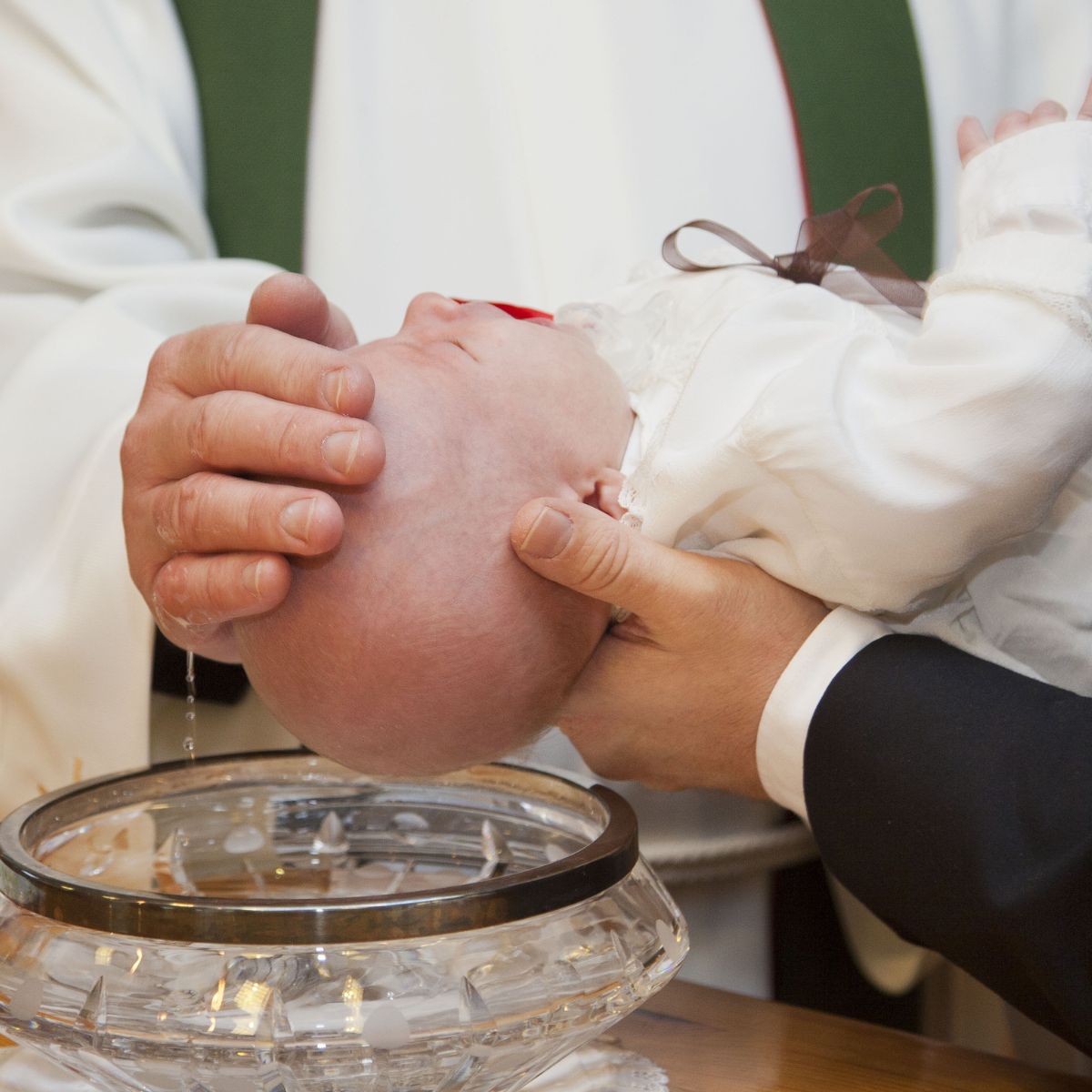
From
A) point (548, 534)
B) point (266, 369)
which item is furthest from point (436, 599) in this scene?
point (266, 369)

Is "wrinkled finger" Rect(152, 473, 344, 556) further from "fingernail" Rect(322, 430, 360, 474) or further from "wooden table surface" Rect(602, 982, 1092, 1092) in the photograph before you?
"wooden table surface" Rect(602, 982, 1092, 1092)

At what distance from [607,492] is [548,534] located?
17 cm

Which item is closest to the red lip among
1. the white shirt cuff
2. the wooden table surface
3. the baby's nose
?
the baby's nose

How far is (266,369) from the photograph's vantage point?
864mm

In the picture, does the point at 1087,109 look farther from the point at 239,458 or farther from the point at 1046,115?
the point at 239,458

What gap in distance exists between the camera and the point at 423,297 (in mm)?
1090

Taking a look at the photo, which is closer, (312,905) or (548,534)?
(312,905)

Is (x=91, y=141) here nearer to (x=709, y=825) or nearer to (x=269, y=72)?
(x=269, y=72)

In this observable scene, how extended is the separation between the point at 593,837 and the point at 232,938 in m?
0.29

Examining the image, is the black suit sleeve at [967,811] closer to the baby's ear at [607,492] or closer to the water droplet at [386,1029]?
the baby's ear at [607,492]

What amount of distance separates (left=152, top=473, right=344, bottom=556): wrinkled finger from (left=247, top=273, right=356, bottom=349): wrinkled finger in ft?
0.52

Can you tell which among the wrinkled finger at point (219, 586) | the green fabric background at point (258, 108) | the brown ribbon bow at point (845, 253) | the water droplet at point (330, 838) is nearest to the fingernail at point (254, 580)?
the wrinkled finger at point (219, 586)

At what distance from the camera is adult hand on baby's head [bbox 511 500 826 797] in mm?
899

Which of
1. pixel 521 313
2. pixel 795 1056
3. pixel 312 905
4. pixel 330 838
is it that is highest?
pixel 521 313
